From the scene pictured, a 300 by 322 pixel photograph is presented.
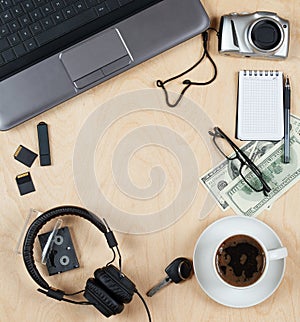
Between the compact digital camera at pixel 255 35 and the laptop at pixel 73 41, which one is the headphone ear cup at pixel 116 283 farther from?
the compact digital camera at pixel 255 35

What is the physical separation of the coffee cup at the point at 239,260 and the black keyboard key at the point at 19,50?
1.35 ft

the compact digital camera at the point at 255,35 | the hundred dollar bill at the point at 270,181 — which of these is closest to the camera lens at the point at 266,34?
the compact digital camera at the point at 255,35

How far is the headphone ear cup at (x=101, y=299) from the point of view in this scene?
873mm

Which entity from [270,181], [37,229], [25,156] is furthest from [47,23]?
A: [270,181]

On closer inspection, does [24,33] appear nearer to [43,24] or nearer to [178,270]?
[43,24]

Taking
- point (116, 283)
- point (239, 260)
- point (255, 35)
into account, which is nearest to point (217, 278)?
point (239, 260)

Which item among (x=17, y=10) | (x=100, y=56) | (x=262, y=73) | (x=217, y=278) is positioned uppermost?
(x=17, y=10)

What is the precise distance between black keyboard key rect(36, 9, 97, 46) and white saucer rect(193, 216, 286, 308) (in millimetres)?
367

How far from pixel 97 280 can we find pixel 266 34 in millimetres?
453

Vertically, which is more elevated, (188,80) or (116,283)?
(188,80)

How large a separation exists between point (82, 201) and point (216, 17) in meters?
0.36

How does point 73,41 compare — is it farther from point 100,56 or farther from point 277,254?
point 277,254

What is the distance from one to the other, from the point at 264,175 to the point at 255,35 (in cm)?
22

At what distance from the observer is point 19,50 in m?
0.92
